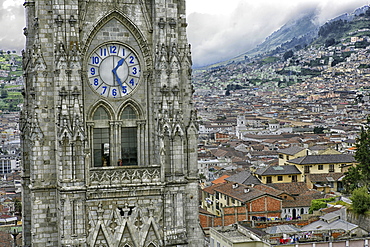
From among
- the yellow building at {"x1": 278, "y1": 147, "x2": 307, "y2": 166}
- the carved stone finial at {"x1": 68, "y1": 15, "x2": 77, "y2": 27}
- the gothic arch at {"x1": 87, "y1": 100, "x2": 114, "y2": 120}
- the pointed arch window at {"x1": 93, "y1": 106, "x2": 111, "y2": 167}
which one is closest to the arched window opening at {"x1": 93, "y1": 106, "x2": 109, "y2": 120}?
the pointed arch window at {"x1": 93, "y1": 106, "x2": 111, "y2": 167}

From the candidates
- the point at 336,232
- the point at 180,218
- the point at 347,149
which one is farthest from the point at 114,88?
the point at 347,149

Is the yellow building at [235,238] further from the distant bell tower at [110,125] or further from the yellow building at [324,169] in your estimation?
the yellow building at [324,169]

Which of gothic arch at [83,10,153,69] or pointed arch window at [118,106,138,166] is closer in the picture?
gothic arch at [83,10,153,69]

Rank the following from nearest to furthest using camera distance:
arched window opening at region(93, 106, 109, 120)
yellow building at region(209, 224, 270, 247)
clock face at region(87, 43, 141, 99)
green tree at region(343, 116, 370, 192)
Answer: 1. clock face at region(87, 43, 141, 99)
2. arched window opening at region(93, 106, 109, 120)
3. yellow building at region(209, 224, 270, 247)
4. green tree at region(343, 116, 370, 192)

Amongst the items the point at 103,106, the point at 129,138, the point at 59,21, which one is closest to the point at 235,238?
the point at 129,138

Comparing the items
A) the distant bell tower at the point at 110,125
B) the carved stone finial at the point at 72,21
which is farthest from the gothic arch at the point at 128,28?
the carved stone finial at the point at 72,21

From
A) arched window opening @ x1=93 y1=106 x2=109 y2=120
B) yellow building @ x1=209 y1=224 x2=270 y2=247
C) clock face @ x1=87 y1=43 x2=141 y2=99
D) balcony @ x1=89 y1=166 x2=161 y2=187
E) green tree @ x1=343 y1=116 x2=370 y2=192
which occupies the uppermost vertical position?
clock face @ x1=87 y1=43 x2=141 y2=99

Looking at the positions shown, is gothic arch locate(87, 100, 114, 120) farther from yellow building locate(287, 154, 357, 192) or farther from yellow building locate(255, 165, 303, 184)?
yellow building locate(287, 154, 357, 192)
